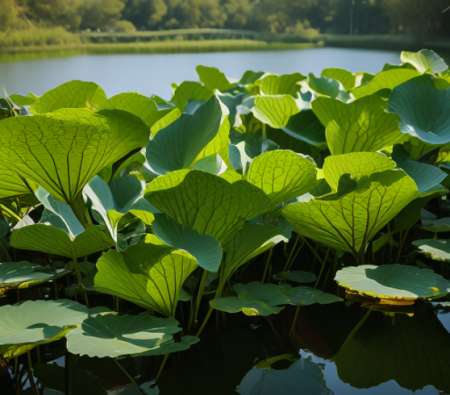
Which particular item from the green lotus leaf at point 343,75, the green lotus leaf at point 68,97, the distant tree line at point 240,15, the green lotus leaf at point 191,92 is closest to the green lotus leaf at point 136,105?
the green lotus leaf at point 68,97

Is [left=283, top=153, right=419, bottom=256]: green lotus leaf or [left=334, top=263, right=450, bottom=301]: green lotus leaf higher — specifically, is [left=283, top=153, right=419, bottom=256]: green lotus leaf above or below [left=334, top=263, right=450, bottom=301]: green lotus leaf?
above

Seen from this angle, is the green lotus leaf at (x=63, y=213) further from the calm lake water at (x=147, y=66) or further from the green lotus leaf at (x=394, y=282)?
the calm lake water at (x=147, y=66)

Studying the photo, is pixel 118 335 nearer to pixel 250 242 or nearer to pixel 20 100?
pixel 250 242

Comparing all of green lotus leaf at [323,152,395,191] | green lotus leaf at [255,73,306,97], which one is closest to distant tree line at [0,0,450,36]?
green lotus leaf at [255,73,306,97]

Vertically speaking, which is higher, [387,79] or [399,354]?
[387,79]

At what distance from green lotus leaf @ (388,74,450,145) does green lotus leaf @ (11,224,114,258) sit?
0.31m

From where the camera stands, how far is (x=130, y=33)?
103cm

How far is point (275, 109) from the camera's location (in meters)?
0.49

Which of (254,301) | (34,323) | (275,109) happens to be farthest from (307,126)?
(34,323)

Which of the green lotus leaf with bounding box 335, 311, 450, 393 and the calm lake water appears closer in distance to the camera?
the green lotus leaf with bounding box 335, 311, 450, 393

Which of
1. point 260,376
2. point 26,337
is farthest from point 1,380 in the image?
point 260,376

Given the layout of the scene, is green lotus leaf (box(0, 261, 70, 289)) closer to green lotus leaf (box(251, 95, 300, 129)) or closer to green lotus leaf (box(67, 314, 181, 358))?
green lotus leaf (box(67, 314, 181, 358))

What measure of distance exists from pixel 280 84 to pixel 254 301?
0.44 m

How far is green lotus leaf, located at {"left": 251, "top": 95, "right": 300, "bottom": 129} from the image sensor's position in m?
0.48
